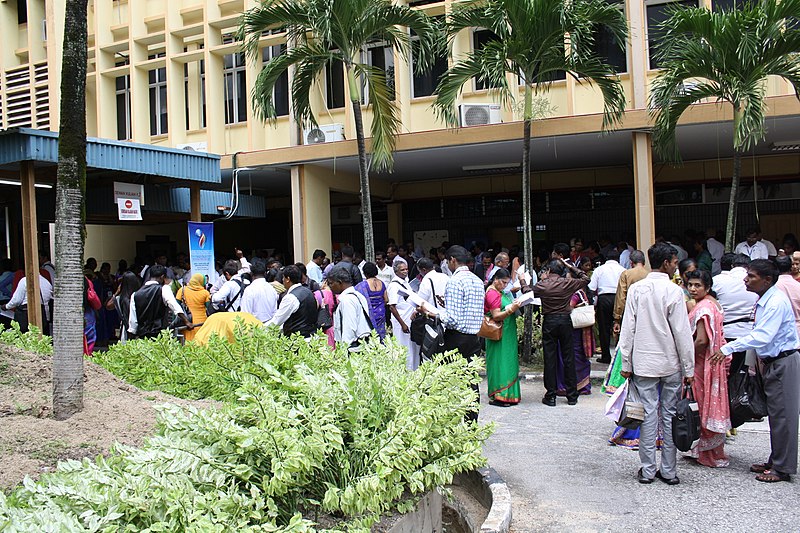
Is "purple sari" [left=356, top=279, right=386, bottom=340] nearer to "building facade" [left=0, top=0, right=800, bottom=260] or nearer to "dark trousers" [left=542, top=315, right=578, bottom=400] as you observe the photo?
"dark trousers" [left=542, top=315, right=578, bottom=400]

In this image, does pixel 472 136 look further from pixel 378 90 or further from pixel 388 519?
pixel 388 519

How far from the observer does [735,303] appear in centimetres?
721

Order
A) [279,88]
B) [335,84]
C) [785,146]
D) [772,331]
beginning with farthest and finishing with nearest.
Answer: [279,88], [335,84], [785,146], [772,331]

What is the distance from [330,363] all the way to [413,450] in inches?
53.3

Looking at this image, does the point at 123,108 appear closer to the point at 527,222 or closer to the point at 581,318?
the point at 527,222

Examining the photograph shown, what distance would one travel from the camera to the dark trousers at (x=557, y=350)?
8680 millimetres

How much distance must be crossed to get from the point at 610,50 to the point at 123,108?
13.0 metres

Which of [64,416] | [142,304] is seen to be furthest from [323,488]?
[142,304]

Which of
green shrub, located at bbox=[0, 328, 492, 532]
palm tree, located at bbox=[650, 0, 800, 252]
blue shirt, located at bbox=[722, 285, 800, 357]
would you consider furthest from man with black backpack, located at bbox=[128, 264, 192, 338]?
palm tree, located at bbox=[650, 0, 800, 252]

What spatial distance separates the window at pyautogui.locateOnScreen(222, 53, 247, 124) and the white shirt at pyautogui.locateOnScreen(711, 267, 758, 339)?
510 inches

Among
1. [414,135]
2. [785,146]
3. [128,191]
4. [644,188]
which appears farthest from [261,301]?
[785,146]

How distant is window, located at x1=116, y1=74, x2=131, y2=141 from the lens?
18797 mm

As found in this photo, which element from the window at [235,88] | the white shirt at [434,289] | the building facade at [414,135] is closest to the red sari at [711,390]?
the white shirt at [434,289]

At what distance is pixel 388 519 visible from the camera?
12.7 ft
